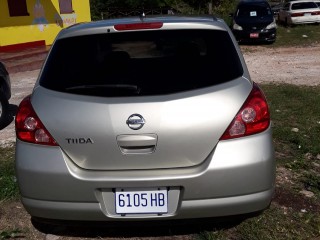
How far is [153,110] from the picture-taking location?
2.85 m

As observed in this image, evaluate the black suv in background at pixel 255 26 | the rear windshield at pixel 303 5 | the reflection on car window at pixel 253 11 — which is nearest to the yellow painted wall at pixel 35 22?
the black suv in background at pixel 255 26

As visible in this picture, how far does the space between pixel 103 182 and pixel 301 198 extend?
2097 mm

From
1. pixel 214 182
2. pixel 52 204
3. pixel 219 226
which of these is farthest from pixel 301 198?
pixel 52 204

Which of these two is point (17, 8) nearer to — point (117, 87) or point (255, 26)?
point (255, 26)

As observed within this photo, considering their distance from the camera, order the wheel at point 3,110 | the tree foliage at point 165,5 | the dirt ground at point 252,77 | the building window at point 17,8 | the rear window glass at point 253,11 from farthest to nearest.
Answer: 1. the tree foliage at point 165,5
2. the rear window glass at point 253,11
3. the building window at point 17,8
4. the wheel at point 3,110
5. the dirt ground at point 252,77

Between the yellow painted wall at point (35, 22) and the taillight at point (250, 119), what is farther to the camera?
the yellow painted wall at point (35, 22)

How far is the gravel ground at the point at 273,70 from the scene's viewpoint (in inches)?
394

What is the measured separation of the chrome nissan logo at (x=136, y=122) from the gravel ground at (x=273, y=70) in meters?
3.82

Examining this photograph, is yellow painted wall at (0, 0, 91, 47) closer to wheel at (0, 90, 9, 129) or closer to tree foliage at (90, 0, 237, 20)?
wheel at (0, 90, 9, 129)

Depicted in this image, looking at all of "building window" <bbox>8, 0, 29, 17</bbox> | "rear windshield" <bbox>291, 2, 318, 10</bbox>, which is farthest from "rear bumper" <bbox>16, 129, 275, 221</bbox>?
"rear windshield" <bbox>291, 2, 318, 10</bbox>

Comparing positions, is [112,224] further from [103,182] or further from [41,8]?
[41,8]

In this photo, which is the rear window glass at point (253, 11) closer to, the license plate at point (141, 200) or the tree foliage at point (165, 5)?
the tree foliage at point (165, 5)

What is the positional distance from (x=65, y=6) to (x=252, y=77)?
10.2 m

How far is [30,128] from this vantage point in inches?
121
